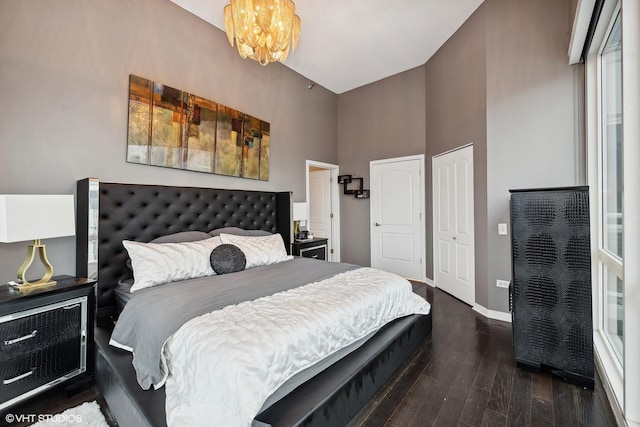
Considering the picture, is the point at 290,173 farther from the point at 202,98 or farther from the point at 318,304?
the point at 318,304

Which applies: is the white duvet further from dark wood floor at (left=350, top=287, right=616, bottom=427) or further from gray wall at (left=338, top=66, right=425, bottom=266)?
gray wall at (left=338, top=66, right=425, bottom=266)

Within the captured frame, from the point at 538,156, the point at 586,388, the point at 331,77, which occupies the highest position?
the point at 331,77

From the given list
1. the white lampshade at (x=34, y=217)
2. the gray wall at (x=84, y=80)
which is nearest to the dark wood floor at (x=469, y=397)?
the white lampshade at (x=34, y=217)

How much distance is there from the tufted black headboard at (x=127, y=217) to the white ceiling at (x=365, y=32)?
207cm

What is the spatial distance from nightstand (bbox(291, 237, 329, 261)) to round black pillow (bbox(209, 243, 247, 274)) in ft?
4.75

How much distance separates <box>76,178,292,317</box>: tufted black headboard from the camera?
235cm

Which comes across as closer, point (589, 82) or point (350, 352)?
point (350, 352)

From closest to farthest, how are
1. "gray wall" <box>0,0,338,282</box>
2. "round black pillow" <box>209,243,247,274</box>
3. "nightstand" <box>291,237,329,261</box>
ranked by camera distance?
"gray wall" <box>0,0,338,282</box>
"round black pillow" <box>209,243,247,274</box>
"nightstand" <box>291,237,329,261</box>

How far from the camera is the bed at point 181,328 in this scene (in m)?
1.44

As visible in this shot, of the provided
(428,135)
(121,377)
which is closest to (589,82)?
(428,135)

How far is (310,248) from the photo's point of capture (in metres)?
4.36

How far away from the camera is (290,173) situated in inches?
180

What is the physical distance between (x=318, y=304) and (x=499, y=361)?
1.68 meters

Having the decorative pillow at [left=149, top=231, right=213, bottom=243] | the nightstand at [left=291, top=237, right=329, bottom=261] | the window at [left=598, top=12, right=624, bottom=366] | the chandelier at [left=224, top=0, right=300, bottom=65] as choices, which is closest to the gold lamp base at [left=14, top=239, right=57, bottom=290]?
the decorative pillow at [left=149, top=231, right=213, bottom=243]
